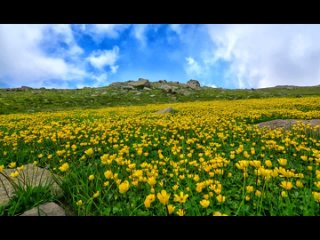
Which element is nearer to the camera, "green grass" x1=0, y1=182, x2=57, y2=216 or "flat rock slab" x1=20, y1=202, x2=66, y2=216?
"flat rock slab" x1=20, y1=202, x2=66, y2=216

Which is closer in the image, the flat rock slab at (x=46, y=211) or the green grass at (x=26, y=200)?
the flat rock slab at (x=46, y=211)

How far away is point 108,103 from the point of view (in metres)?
→ 37.6

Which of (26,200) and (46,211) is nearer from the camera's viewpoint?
(46,211)

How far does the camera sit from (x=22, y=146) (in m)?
8.31
